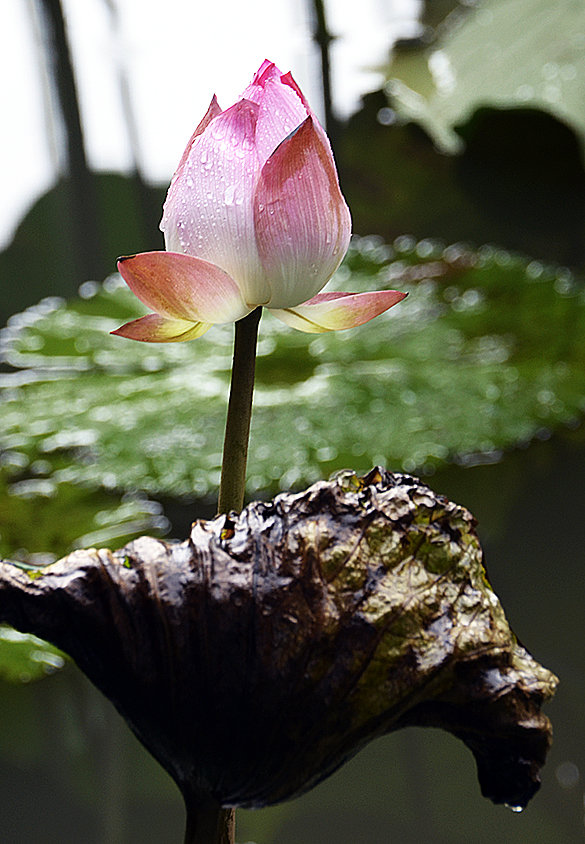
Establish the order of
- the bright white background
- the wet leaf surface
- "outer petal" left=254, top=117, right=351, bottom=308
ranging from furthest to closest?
1. the bright white background
2. the wet leaf surface
3. "outer petal" left=254, top=117, right=351, bottom=308

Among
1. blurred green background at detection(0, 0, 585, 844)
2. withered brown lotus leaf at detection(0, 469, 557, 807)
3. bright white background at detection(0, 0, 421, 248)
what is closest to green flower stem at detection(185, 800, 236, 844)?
withered brown lotus leaf at detection(0, 469, 557, 807)

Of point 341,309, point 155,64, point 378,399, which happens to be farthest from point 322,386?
point 155,64

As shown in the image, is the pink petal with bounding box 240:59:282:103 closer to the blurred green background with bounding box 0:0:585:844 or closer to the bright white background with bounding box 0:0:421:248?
the blurred green background with bounding box 0:0:585:844

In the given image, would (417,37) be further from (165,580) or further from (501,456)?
(165,580)

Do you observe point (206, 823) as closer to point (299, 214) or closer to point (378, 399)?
point (299, 214)

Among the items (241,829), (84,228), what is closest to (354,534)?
(241,829)

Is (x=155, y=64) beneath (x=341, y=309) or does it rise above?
above
